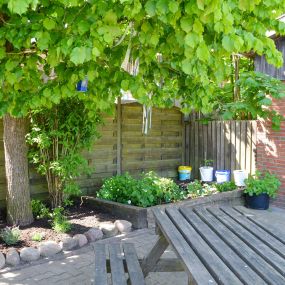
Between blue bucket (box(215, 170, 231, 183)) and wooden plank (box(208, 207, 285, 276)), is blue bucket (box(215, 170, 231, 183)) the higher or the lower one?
the lower one

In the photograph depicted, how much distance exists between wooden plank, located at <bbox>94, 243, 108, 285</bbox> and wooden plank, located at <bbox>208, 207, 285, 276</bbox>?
3.26ft

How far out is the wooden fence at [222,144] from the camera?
24.9 feet

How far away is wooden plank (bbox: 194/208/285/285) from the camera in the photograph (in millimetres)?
1999

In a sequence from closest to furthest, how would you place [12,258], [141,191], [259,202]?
[12,258] → [141,191] → [259,202]

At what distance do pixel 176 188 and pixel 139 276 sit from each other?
150 inches

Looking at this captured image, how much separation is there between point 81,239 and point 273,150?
166 inches

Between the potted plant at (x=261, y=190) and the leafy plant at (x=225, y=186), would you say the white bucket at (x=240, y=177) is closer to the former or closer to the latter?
the leafy plant at (x=225, y=186)

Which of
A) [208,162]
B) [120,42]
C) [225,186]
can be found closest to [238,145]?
[208,162]

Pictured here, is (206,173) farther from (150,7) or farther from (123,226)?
(150,7)

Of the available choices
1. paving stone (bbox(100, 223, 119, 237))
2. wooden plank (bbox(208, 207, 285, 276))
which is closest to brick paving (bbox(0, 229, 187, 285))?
paving stone (bbox(100, 223, 119, 237))

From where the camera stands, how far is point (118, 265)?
113 inches

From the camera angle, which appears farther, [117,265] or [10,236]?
[10,236]

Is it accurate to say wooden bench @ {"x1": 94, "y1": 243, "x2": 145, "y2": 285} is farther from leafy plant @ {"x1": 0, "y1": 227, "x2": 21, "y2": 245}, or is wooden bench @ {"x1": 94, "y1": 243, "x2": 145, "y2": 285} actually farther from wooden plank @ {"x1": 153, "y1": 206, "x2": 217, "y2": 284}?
leafy plant @ {"x1": 0, "y1": 227, "x2": 21, "y2": 245}

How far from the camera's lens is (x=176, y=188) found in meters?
6.43
